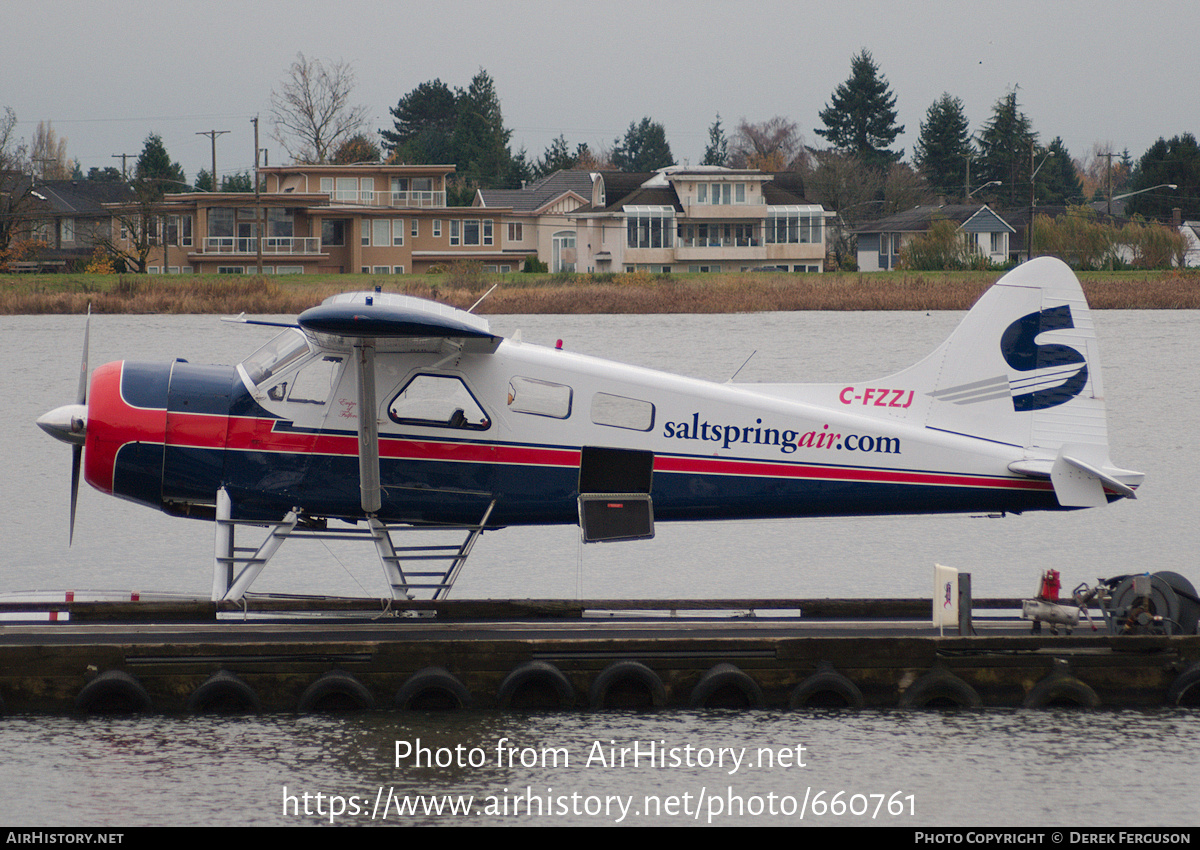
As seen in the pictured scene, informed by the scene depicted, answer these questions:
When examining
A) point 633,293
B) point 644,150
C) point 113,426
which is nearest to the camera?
point 113,426

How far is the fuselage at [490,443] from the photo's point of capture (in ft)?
32.2

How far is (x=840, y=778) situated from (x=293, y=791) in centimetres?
350

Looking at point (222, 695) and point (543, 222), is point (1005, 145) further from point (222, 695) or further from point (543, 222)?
point (222, 695)

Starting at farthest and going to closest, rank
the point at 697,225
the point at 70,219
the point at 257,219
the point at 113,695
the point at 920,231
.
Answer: the point at 70,219
the point at 920,231
the point at 697,225
the point at 257,219
the point at 113,695

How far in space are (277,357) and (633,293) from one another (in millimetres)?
40967

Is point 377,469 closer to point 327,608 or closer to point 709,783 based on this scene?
point 327,608

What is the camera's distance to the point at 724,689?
921 cm

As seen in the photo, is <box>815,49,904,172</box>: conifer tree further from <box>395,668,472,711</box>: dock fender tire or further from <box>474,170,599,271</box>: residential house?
<box>395,668,472,711</box>: dock fender tire

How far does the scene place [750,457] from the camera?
10.1 m

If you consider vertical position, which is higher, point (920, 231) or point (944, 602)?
point (920, 231)

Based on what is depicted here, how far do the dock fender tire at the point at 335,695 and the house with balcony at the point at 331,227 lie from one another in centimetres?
5851

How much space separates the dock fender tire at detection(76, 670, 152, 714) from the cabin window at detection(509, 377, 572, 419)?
3266 mm

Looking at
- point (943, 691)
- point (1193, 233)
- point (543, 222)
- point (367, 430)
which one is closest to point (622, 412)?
point (367, 430)
